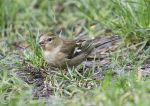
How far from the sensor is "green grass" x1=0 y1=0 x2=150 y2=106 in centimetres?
636

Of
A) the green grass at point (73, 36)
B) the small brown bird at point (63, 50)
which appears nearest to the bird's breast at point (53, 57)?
the small brown bird at point (63, 50)

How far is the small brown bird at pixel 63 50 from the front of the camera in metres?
8.21

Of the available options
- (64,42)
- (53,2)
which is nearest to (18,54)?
(64,42)

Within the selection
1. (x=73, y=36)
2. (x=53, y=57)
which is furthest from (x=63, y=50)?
(x=73, y=36)

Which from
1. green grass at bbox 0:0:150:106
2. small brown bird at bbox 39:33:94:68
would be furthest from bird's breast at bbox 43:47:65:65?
green grass at bbox 0:0:150:106

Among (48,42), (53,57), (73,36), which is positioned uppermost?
(48,42)

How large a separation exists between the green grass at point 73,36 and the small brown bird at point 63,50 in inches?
8.1

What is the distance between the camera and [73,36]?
34.4ft

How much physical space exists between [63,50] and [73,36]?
212 centimetres

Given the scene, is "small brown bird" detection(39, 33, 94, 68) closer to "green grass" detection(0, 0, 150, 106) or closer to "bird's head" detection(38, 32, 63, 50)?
"bird's head" detection(38, 32, 63, 50)

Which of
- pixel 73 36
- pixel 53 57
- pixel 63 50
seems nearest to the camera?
pixel 53 57

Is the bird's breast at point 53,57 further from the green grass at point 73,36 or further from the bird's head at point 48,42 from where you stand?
the green grass at point 73,36

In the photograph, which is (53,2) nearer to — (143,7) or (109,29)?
(109,29)

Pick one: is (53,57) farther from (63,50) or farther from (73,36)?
(73,36)
